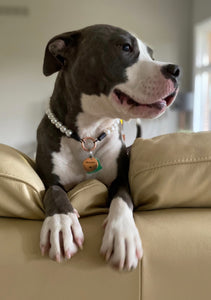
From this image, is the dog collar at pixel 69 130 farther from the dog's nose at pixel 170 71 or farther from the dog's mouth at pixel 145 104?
the dog's nose at pixel 170 71

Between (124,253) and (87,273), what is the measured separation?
0.26ft

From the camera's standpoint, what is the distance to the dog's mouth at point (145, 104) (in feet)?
3.15

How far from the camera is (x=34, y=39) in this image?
389 centimetres

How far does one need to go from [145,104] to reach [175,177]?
323 millimetres

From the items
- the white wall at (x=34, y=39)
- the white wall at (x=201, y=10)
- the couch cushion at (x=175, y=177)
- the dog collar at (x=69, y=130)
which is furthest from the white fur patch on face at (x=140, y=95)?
the white wall at (x=201, y=10)

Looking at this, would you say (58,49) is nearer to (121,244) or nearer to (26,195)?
(26,195)

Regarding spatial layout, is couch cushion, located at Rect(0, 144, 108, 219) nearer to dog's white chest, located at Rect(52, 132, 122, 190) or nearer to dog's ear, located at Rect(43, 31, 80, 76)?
dog's white chest, located at Rect(52, 132, 122, 190)

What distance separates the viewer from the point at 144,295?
0.58 metres

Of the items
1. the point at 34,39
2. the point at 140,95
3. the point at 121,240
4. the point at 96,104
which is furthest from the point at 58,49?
the point at 34,39

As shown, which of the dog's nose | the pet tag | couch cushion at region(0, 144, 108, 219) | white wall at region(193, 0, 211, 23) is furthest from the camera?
white wall at region(193, 0, 211, 23)

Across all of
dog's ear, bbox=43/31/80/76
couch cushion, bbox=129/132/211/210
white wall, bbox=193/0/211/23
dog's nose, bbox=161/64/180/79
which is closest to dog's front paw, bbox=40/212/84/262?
couch cushion, bbox=129/132/211/210

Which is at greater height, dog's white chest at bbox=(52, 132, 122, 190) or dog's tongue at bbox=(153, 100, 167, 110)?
dog's tongue at bbox=(153, 100, 167, 110)

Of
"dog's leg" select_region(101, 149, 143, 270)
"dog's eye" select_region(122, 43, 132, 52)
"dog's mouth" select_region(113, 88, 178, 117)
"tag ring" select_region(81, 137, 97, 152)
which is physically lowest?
"tag ring" select_region(81, 137, 97, 152)

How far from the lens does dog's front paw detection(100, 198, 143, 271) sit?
→ 578mm
